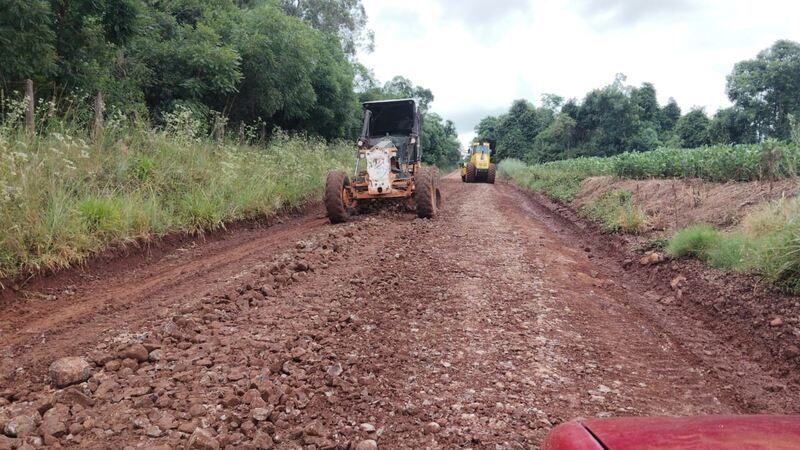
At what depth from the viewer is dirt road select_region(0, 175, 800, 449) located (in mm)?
2324

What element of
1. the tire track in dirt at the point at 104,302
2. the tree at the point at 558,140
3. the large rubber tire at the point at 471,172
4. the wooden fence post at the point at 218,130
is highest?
the tree at the point at 558,140

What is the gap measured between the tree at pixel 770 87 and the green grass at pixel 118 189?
2864cm

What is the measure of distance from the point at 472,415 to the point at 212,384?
1.47 meters

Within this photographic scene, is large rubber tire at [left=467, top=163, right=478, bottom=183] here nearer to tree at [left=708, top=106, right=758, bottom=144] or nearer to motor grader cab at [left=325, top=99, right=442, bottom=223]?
motor grader cab at [left=325, top=99, right=442, bottom=223]

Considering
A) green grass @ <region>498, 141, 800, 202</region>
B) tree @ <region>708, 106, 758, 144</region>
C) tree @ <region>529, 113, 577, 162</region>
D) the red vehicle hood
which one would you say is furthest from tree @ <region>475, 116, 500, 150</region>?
the red vehicle hood

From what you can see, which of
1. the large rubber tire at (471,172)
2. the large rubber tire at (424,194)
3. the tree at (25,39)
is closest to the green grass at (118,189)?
the tree at (25,39)

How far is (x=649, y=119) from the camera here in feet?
139

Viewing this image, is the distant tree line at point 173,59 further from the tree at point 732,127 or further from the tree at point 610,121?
the tree at point 610,121

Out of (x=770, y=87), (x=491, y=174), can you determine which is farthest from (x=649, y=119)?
(x=491, y=174)

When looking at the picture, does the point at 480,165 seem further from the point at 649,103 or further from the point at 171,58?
the point at 649,103

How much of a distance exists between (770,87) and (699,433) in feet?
111

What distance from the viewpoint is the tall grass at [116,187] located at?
15.1 ft

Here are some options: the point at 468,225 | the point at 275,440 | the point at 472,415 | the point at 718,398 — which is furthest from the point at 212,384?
the point at 468,225

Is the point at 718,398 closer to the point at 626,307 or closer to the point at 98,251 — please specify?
the point at 626,307
